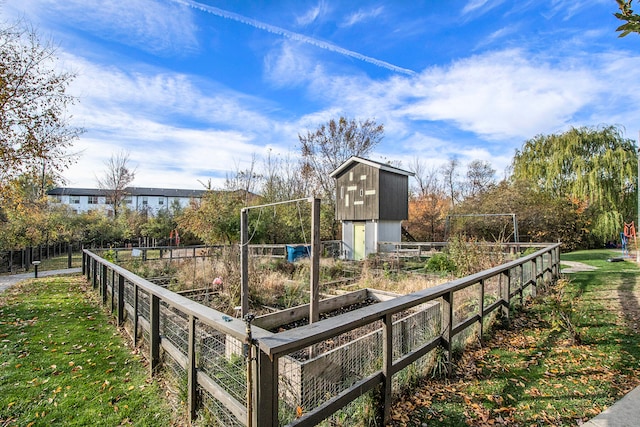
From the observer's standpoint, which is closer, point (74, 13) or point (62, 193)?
point (74, 13)

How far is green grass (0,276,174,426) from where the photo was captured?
2541 mm

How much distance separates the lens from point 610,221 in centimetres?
1633

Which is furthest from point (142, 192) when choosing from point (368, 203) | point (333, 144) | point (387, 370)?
point (387, 370)

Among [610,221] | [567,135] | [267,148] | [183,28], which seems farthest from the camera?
[267,148]

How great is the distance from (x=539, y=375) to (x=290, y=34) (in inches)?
426

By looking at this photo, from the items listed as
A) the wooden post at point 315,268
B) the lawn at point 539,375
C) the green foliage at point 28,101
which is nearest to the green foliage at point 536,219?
the lawn at point 539,375

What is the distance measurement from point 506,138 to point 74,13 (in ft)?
76.9

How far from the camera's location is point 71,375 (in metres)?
3.24

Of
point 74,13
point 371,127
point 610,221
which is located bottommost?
point 610,221

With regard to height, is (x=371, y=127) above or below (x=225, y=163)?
above

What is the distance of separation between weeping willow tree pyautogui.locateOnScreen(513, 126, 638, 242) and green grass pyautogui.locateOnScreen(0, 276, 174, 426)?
21.0 metres

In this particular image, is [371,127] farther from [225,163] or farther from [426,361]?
[426,361]

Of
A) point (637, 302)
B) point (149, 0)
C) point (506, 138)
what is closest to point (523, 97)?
point (637, 302)

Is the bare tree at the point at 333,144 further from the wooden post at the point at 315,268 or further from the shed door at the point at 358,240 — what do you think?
the wooden post at the point at 315,268
